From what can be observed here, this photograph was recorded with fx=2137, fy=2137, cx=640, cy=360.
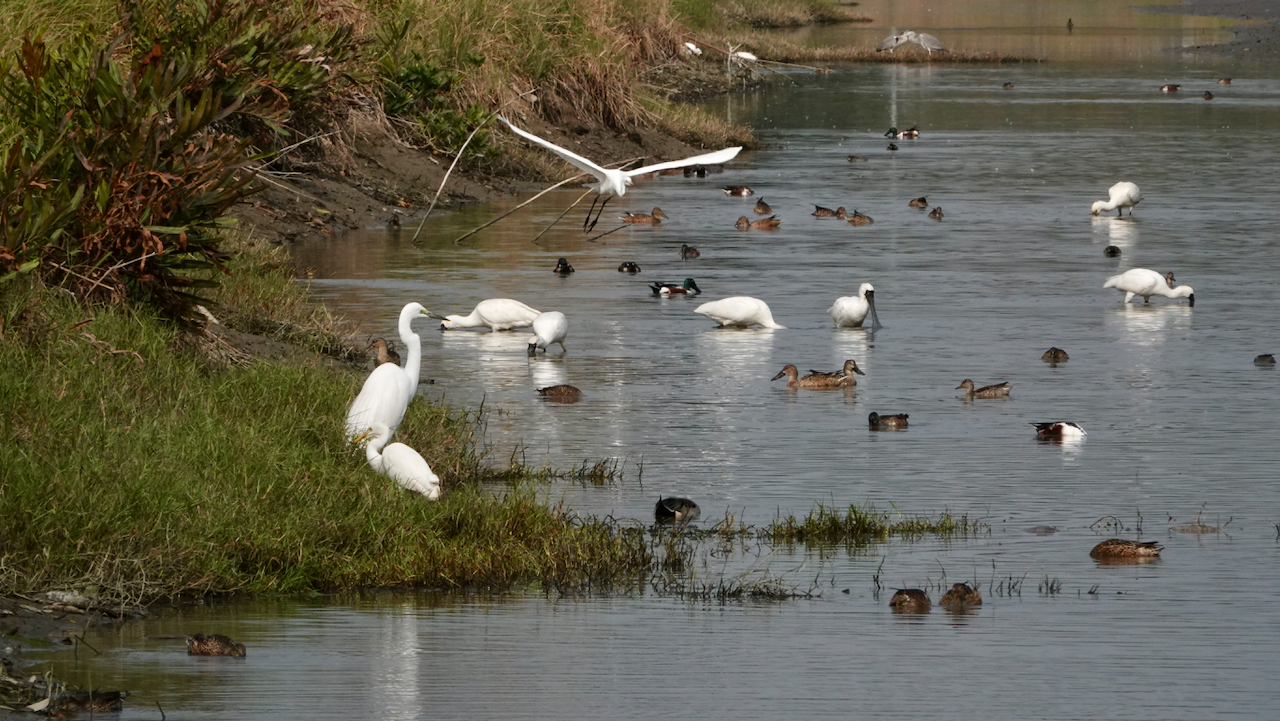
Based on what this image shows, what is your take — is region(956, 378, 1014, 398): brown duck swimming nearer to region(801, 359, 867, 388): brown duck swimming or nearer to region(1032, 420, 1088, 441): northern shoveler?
region(801, 359, 867, 388): brown duck swimming

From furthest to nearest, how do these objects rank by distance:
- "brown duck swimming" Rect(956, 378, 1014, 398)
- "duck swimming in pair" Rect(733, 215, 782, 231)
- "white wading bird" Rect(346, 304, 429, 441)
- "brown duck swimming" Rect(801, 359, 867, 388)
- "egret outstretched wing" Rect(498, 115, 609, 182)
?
"duck swimming in pair" Rect(733, 215, 782, 231), "brown duck swimming" Rect(801, 359, 867, 388), "brown duck swimming" Rect(956, 378, 1014, 398), "egret outstretched wing" Rect(498, 115, 609, 182), "white wading bird" Rect(346, 304, 429, 441)

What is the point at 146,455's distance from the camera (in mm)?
9977

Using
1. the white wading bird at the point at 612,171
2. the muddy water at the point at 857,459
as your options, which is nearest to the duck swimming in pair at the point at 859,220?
the muddy water at the point at 857,459

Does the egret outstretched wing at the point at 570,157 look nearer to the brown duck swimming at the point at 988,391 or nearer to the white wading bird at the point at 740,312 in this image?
the brown duck swimming at the point at 988,391

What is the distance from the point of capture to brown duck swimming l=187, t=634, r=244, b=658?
326 inches

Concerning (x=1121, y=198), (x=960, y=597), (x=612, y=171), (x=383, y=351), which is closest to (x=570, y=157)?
(x=612, y=171)

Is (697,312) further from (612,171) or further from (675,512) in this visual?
(675,512)

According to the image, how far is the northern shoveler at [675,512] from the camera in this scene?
Result: 1098cm

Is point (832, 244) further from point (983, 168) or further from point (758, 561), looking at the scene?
point (758, 561)

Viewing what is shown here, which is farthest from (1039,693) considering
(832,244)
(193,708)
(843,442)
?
(832,244)

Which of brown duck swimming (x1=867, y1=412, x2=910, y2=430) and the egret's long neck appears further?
brown duck swimming (x1=867, y1=412, x2=910, y2=430)

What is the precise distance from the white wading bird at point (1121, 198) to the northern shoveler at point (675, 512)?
18.3m

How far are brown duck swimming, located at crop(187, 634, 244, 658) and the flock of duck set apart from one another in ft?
6.78

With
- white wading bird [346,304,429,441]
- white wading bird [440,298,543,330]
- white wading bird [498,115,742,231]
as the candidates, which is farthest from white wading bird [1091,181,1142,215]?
white wading bird [346,304,429,441]
